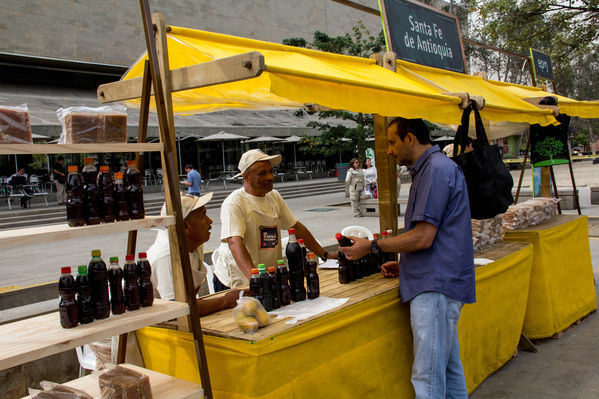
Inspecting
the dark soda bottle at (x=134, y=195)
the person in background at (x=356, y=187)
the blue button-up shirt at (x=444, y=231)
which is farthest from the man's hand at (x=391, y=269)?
the person in background at (x=356, y=187)

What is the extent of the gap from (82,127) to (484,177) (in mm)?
2924

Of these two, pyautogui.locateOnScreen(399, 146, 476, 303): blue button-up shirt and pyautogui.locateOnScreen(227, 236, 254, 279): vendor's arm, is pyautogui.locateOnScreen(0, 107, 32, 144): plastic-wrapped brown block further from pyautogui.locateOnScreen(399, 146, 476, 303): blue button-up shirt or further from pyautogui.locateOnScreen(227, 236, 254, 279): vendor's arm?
pyautogui.locateOnScreen(399, 146, 476, 303): blue button-up shirt

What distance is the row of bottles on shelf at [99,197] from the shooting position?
7.63 ft

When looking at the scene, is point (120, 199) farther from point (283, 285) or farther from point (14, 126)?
point (283, 285)

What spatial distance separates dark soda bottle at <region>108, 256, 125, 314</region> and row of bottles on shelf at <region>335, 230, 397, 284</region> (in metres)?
1.52

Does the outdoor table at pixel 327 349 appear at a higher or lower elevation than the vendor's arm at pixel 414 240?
lower

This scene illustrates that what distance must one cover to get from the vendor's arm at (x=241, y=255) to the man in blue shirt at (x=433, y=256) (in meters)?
0.91

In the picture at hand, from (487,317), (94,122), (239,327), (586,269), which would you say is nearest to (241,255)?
(239,327)

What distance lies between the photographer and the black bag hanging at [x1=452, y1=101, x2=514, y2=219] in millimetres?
3988

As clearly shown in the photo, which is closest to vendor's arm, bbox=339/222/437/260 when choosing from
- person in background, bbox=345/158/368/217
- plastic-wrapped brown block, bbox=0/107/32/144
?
plastic-wrapped brown block, bbox=0/107/32/144

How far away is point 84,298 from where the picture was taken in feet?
7.57

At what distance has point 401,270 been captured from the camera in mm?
3387

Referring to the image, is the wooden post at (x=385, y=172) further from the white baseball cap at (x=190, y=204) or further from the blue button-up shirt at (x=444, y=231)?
the white baseball cap at (x=190, y=204)

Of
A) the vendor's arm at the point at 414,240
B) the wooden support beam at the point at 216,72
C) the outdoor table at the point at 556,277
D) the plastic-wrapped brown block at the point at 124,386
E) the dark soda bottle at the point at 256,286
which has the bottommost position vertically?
the outdoor table at the point at 556,277
